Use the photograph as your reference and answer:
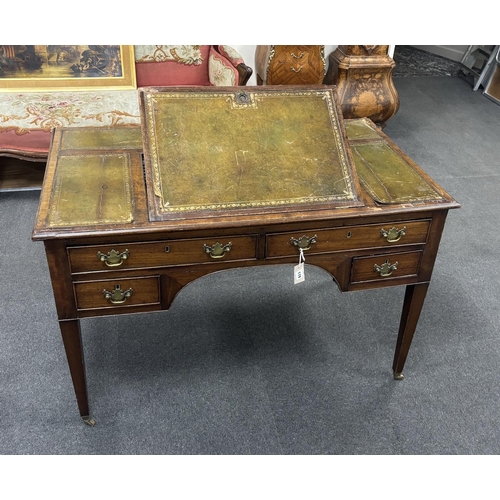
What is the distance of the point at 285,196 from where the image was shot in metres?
1.93

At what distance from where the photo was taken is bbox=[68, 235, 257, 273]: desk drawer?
1.83 m

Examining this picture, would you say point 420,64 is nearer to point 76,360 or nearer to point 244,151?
point 244,151

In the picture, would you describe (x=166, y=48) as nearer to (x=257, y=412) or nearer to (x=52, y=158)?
(x=52, y=158)

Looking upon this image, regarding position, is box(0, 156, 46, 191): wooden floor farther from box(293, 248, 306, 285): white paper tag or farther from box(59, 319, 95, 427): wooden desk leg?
box(293, 248, 306, 285): white paper tag

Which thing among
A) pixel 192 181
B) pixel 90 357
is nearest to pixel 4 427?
pixel 90 357

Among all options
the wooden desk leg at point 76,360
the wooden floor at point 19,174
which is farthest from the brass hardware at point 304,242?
the wooden floor at point 19,174

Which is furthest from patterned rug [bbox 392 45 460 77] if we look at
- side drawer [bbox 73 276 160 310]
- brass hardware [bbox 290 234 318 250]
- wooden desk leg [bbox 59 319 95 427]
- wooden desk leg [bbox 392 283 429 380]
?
wooden desk leg [bbox 59 319 95 427]

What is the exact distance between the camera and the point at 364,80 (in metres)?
4.21

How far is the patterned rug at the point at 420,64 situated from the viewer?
623 cm

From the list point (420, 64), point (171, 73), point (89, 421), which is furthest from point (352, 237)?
point (420, 64)

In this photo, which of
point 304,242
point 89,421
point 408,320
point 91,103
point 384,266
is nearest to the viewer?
point 304,242

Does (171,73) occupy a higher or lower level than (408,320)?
higher

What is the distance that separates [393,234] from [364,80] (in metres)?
2.51

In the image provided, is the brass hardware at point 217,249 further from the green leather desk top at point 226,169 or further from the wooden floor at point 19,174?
the wooden floor at point 19,174
